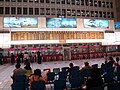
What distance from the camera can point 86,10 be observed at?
45219mm

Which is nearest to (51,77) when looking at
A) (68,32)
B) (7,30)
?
(7,30)

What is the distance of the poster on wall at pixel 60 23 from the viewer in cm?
2894

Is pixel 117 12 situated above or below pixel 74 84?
above

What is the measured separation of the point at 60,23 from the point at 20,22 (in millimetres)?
6355

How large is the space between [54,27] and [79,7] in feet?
57.5

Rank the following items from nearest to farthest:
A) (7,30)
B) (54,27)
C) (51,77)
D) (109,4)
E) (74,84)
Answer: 1. (74,84)
2. (51,77)
3. (7,30)
4. (54,27)
5. (109,4)

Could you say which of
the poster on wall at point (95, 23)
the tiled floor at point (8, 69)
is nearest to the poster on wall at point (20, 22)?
the tiled floor at point (8, 69)

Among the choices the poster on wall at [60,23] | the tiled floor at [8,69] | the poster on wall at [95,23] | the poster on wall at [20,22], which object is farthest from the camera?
the poster on wall at [95,23]

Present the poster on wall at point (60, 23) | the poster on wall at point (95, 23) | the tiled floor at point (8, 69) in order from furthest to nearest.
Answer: the poster on wall at point (95, 23) < the poster on wall at point (60, 23) < the tiled floor at point (8, 69)

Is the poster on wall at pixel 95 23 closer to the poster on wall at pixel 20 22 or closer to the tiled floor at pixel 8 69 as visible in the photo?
the poster on wall at pixel 20 22

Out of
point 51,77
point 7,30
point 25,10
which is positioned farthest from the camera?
point 25,10

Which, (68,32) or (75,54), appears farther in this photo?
(68,32)

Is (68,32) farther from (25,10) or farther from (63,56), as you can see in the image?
(25,10)

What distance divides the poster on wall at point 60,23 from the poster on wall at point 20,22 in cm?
206
